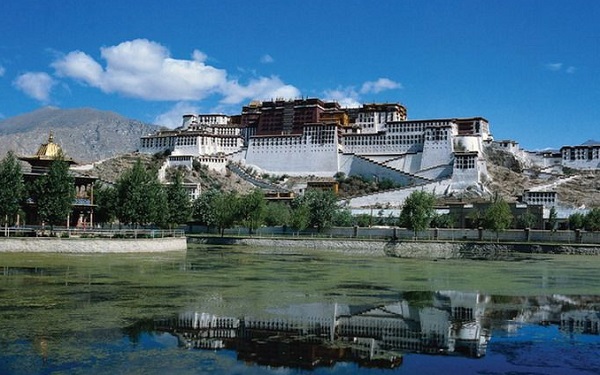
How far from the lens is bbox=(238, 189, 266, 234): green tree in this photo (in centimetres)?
6250

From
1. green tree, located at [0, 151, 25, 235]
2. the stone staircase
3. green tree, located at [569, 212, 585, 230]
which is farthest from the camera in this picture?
the stone staircase

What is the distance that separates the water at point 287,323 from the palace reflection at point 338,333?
0.11 feet

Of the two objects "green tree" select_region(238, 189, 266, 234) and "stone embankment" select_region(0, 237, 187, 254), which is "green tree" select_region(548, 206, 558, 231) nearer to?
"green tree" select_region(238, 189, 266, 234)

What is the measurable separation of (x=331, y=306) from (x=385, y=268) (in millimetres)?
15471

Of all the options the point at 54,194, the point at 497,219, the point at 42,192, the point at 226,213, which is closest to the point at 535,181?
the point at 497,219

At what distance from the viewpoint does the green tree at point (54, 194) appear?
40750 mm

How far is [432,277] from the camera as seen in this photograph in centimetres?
2766

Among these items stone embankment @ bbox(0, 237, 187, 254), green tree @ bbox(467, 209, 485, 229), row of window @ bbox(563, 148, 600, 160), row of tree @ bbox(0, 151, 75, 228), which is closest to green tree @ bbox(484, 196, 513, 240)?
green tree @ bbox(467, 209, 485, 229)

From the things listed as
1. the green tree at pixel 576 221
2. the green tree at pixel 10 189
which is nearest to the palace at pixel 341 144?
the green tree at pixel 576 221

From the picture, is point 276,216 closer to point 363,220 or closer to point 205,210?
point 205,210

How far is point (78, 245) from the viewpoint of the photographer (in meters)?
36.6

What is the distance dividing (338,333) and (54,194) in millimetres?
32236

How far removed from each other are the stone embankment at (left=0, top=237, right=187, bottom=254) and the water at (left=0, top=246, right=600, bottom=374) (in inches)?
379

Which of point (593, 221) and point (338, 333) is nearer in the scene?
point (338, 333)
